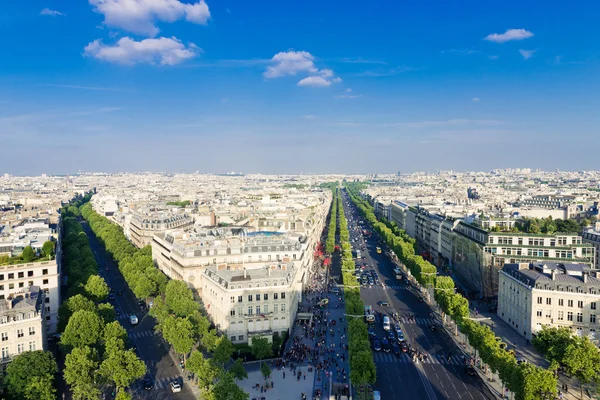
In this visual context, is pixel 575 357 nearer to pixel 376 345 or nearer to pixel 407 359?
pixel 407 359

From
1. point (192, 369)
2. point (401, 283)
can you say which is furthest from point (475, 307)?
point (192, 369)

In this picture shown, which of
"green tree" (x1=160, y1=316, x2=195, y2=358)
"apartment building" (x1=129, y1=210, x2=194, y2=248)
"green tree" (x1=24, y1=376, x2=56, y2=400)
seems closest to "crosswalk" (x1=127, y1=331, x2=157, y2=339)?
"green tree" (x1=160, y1=316, x2=195, y2=358)

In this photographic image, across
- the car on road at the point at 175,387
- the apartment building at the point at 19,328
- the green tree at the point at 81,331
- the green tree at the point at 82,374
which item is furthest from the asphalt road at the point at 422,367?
the apartment building at the point at 19,328

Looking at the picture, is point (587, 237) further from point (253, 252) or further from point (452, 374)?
point (253, 252)

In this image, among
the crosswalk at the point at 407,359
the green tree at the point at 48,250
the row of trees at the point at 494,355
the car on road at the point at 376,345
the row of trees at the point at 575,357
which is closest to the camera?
the row of trees at the point at 494,355

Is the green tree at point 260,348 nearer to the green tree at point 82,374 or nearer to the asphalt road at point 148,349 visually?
the asphalt road at point 148,349

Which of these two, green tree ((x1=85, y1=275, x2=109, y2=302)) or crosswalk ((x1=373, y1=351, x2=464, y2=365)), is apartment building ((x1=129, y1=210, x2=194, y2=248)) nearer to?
green tree ((x1=85, y1=275, x2=109, y2=302))
